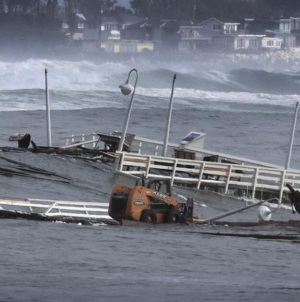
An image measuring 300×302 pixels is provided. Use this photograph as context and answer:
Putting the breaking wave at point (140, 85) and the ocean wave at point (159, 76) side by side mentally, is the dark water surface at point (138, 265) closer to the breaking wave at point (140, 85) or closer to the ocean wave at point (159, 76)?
the breaking wave at point (140, 85)

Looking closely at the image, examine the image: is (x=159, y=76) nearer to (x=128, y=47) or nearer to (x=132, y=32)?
(x=128, y=47)

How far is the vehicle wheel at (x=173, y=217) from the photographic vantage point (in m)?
30.9

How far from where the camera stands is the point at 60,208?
104 feet

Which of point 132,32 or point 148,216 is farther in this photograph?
point 132,32

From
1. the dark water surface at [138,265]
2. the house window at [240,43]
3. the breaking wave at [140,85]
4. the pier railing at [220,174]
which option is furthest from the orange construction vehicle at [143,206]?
the house window at [240,43]

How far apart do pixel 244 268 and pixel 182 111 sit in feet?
197

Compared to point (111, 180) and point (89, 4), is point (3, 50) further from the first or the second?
point (111, 180)

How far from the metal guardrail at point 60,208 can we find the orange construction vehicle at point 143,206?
146cm

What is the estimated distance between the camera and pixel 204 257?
27312mm

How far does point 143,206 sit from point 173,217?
92 cm

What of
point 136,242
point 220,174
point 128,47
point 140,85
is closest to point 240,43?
point 128,47

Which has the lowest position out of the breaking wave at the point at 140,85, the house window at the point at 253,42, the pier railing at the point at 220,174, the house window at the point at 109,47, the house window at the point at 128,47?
the house window at the point at 128,47

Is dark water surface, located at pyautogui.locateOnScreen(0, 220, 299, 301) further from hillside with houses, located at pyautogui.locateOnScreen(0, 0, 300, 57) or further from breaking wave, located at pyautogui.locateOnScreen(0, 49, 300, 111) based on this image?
hillside with houses, located at pyautogui.locateOnScreen(0, 0, 300, 57)

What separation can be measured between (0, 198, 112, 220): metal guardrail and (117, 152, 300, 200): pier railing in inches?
273
